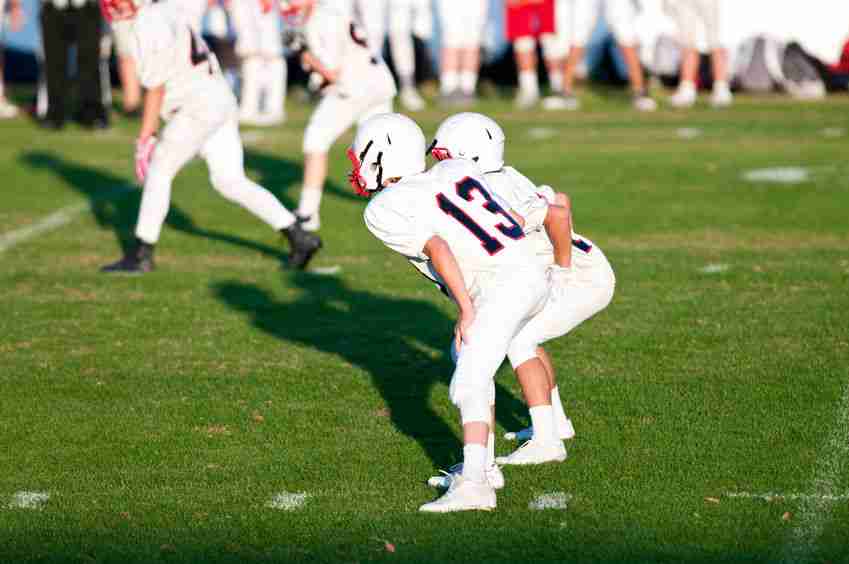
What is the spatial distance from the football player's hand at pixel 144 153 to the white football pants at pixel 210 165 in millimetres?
31

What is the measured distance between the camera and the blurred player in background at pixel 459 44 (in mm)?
17766

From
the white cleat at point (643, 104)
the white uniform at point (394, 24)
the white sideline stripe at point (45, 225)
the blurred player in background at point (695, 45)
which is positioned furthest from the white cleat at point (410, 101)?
the white sideline stripe at point (45, 225)

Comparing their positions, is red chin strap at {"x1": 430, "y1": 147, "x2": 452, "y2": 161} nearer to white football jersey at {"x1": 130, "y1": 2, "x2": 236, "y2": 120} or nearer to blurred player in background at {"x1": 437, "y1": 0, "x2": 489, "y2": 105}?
white football jersey at {"x1": 130, "y1": 2, "x2": 236, "y2": 120}

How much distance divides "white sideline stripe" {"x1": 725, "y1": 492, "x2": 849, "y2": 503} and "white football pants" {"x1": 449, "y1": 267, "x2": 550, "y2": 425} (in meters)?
0.83

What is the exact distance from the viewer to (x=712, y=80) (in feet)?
63.4

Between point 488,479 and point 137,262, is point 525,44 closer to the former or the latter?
point 137,262

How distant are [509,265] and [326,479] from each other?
0.95 m

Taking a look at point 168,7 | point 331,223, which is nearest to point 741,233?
point 331,223

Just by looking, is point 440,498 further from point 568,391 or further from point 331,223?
point 331,223

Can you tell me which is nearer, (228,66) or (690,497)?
(690,497)

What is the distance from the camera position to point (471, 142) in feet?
19.0

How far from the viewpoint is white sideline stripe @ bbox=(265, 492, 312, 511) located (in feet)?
17.2

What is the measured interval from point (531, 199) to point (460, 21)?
12.3 metres

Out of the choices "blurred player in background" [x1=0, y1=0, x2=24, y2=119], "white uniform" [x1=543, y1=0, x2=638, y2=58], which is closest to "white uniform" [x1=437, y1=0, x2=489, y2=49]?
"white uniform" [x1=543, y1=0, x2=638, y2=58]
